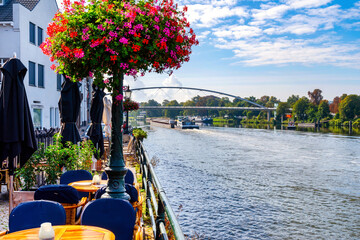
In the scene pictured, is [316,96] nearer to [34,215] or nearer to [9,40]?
[9,40]

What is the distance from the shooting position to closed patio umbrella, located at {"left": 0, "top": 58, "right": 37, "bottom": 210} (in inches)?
201

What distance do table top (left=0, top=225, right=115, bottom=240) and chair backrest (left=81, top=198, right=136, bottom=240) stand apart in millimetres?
331

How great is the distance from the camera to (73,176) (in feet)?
23.0

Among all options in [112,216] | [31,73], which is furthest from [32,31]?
[112,216]

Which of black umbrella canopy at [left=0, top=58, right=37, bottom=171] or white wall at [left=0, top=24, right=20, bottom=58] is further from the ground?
white wall at [left=0, top=24, right=20, bottom=58]

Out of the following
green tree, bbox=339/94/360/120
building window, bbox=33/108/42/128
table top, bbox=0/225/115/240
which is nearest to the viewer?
table top, bbox=0/225/115/240

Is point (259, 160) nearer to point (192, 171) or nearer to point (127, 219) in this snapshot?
point (192, 171)

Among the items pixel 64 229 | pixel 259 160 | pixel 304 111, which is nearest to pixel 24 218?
pixel 64 229

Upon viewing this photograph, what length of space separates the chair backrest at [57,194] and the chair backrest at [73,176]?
6.10 feet

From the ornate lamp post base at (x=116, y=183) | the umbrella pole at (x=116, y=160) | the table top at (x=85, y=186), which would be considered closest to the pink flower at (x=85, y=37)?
the umbrella pole at (x=116, y=160)

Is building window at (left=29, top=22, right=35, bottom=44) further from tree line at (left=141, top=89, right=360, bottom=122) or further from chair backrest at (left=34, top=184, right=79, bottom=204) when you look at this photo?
tree line at (left=141, top=89, right=360, bottom=122)

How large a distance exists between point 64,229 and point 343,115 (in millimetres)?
124176

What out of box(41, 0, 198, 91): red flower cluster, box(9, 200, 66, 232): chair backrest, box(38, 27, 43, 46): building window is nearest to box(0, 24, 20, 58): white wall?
box(38, 27, 43, 46): building window

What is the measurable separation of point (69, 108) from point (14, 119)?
146 inches
